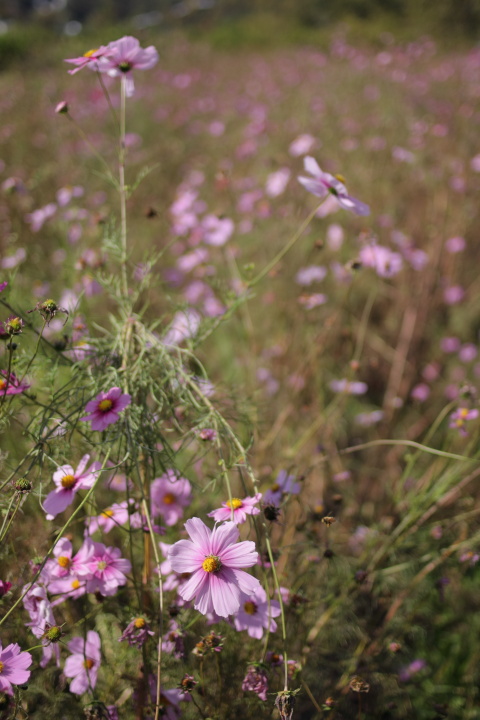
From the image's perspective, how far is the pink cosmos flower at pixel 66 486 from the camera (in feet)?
2.39

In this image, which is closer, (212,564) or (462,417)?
(212,564)

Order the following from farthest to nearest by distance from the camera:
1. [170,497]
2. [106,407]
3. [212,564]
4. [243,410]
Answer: [243,410] → [170,497] → [106,407] → [212,564]

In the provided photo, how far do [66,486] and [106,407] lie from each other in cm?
14

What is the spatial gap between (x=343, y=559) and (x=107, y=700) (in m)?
0.66

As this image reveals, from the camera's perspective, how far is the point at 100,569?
2.50ft

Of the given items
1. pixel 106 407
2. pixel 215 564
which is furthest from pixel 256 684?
pixel 106 407

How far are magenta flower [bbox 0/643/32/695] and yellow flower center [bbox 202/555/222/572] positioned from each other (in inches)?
10.3

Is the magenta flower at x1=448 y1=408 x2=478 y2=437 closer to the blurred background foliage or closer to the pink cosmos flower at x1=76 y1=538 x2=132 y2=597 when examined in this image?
the pink cosmos flower at x1=76 y1=538 x2=132 y2=597

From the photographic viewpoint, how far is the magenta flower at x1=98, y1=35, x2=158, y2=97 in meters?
0.91

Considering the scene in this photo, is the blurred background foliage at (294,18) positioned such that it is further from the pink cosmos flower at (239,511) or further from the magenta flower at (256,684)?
the magenta flower at (256,684)

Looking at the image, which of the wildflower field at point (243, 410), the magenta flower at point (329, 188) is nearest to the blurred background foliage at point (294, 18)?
the wildflower field at point (243, 410)

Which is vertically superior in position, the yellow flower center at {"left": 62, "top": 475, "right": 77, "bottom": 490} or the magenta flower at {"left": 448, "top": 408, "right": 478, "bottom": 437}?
the yellow flower center at {"left": 62, "top": 475, "right": 77, "bottom": 490}

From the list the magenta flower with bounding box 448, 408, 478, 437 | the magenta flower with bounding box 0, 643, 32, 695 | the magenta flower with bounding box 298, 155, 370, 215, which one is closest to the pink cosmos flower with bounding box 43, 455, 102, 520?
the magenta flower with bounding box 0, 643, 32, 695

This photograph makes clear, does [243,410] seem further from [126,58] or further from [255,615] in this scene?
[126,58]
